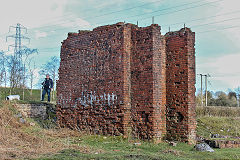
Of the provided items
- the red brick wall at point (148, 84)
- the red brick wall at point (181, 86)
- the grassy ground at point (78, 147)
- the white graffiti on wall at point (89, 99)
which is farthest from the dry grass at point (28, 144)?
the red brick wall at point (181, 86)

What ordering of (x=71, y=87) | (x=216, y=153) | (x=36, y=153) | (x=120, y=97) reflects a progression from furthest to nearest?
(x=71, y=87)
(x=120, y=97)
(x=216, y=153)
(x=36, y=153)

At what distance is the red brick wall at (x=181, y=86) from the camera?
10047mm

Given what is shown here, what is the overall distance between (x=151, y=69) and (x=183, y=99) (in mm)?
1511

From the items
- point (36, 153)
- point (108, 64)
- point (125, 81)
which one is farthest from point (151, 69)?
point (36, 153)

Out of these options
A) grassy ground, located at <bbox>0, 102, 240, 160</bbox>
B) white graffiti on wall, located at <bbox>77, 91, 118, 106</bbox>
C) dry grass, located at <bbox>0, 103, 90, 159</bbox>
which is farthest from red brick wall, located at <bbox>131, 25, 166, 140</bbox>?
dry grass, located at <bbox>0, 103, 90, 159</bbox>

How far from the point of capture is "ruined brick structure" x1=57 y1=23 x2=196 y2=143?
1001 cm

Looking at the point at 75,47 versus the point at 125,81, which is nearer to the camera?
the point at 125,81

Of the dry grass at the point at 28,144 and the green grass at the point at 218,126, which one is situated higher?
the dry grass at the point at 28,144

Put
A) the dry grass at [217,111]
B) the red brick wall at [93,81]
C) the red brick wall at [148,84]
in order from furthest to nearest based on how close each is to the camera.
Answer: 1. the dry grass at [217,111]
2. the red brick wall at [93,81]
3. the red brick wall at [148,84]

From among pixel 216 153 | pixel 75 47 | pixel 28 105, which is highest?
pixel 75 47

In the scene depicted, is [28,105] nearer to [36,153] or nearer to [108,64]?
[108,64]

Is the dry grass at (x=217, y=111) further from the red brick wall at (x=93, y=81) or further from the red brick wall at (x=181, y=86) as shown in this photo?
the red brick wall at (x=93, y=81)

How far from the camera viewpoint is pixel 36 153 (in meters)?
7.26

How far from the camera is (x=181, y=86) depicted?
10227 mm
